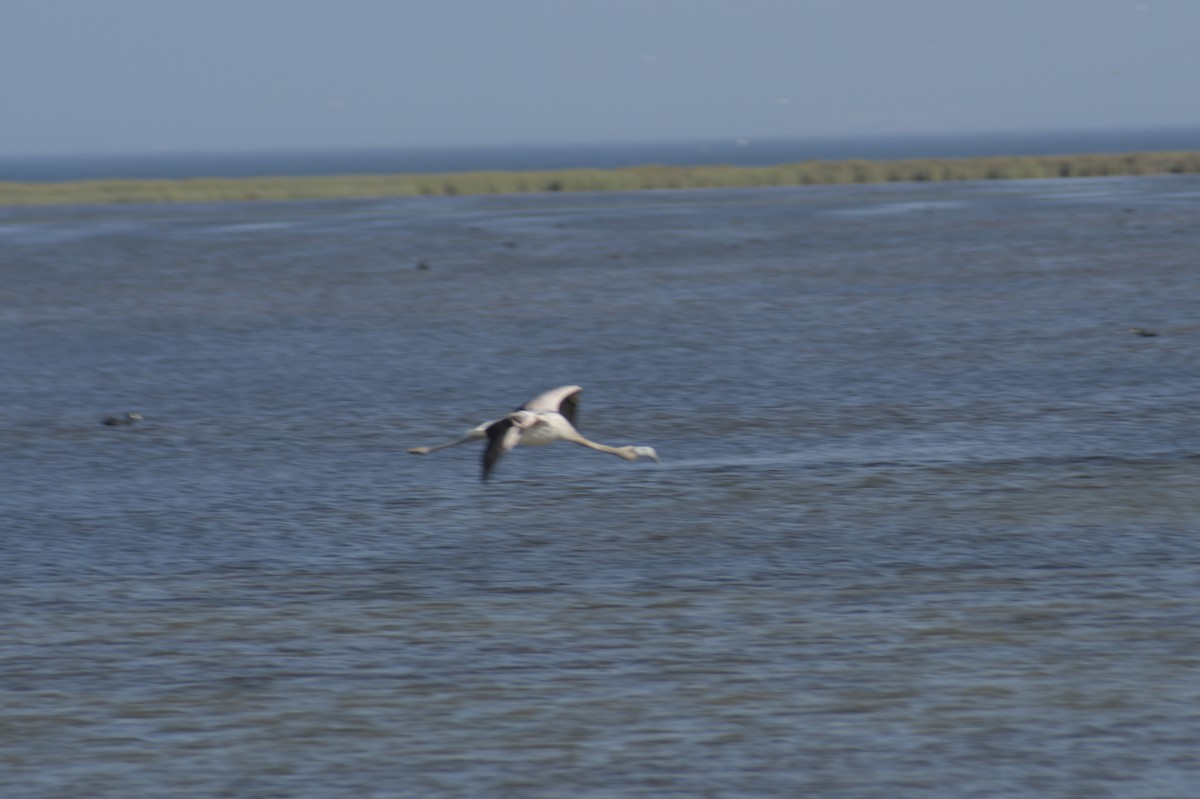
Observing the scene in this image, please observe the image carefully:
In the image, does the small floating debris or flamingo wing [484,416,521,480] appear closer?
flamingo wing [484,416,521,480]

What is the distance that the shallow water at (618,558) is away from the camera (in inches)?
283

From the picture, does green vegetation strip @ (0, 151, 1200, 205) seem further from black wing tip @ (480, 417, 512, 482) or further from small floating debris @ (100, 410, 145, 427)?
black wing tip @ (480, 417, 512, 482)

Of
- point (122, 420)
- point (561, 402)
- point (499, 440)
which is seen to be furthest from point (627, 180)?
point (499, 440)

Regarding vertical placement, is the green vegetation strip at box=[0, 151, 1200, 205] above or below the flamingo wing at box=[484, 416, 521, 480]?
above

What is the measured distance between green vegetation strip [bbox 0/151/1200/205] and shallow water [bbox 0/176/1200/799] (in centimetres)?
5359

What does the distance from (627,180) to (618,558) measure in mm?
69098

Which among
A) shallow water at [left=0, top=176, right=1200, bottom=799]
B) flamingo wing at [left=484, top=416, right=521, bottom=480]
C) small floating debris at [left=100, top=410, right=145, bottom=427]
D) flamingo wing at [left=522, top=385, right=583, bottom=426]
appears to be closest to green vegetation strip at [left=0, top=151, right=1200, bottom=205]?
shallow water at [left=0, top=176, right=1200, bottom=799]

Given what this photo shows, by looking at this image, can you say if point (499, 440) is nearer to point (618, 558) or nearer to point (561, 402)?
point (618, 558)

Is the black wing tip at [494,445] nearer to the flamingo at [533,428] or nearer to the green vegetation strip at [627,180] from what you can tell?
the flamingo at [533,428]

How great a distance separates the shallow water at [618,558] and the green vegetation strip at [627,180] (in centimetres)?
5359

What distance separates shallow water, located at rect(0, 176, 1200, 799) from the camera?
7188mm

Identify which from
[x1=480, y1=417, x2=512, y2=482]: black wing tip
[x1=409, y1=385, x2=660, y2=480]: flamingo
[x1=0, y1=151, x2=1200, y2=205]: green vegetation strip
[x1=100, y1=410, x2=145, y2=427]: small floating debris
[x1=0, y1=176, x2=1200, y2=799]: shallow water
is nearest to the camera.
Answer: [x1=0, y1=176, x2=1200, y2=799]: shallow water

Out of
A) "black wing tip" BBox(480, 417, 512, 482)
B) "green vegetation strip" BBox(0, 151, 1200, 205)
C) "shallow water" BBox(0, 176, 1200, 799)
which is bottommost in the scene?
"shallow water" BBox(0, 176, 1200, 799)

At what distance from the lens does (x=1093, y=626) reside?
28.8 feet
